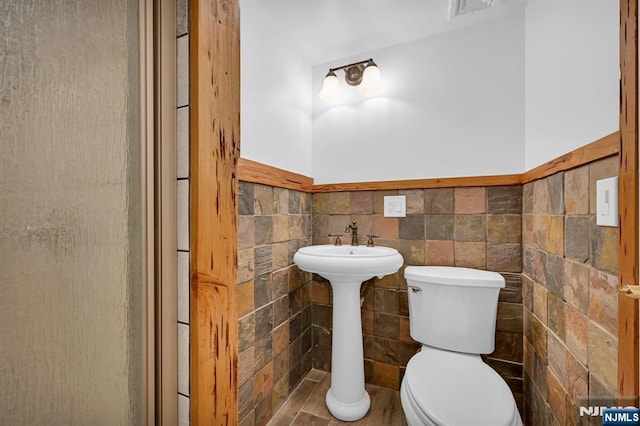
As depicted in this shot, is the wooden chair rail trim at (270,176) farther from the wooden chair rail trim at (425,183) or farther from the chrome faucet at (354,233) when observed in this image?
the chrome faucet at (354,233)

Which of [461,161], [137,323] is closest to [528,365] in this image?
[461,161]

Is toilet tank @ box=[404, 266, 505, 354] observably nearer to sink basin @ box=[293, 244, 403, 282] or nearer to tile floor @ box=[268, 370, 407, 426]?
sink basin @ box=[293, 244, 403, 282]

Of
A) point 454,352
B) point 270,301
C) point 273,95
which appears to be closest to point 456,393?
point 454,352

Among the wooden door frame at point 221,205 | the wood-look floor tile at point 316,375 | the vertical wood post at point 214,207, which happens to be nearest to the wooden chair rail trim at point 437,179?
the wooden door frame at point 221,205

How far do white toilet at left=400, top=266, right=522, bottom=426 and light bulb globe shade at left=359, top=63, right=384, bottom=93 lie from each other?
111 centimetres

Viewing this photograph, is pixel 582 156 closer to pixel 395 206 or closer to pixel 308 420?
pixel 395 206

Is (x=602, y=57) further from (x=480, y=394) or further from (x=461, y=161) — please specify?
(x=480, y=394)

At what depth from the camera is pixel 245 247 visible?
4.09ft

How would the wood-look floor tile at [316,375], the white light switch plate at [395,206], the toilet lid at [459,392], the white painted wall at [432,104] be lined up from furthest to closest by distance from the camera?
the wood-look floor tile at [316,375], the white light switch plate at [395,206], the white painted wall at [432,104], the toilet lid at [459,392]

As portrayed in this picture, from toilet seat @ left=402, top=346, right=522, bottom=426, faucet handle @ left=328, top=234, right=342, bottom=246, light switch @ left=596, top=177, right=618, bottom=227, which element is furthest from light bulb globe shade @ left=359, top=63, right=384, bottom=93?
toilet seat @ left=402, top=346, right=522, bottom=426

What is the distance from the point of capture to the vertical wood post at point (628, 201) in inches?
24.6

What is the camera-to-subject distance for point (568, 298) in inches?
37.4

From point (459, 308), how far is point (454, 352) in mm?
221

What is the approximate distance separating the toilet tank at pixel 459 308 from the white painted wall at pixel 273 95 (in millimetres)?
1019
